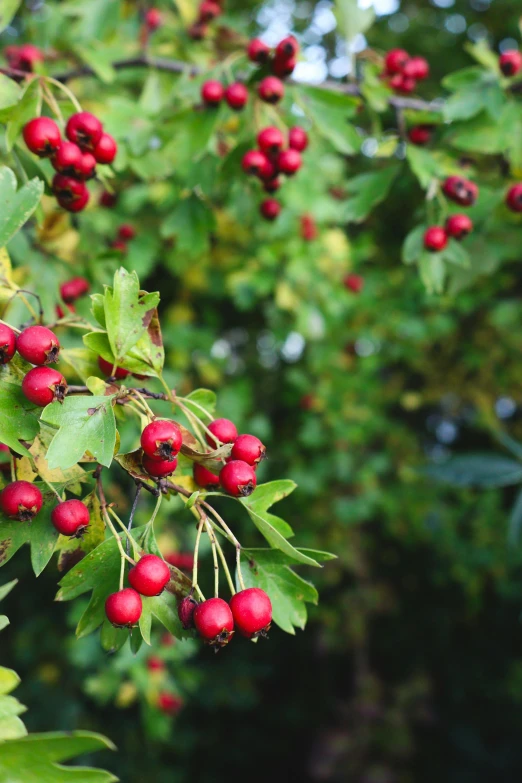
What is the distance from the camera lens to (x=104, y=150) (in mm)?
1202

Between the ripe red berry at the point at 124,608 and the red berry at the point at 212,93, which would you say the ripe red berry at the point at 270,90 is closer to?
the red berry at the point at 212,93

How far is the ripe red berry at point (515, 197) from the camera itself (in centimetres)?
155

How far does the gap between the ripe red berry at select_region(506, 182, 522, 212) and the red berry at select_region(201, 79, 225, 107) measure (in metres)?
0.71

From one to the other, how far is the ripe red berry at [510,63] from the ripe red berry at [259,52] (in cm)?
55

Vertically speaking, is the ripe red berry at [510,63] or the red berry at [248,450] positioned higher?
the ripe red berry at [510,63]

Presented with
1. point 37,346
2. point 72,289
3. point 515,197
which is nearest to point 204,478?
point 37,346

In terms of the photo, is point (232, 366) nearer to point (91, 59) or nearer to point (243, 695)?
point (91, 59)

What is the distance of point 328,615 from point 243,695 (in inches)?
31.2

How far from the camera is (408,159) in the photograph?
1493mm

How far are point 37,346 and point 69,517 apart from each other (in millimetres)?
216

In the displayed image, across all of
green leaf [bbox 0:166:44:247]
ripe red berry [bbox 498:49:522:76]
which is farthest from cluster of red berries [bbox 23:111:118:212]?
ripe red berry [bbox 498:49:522:76]

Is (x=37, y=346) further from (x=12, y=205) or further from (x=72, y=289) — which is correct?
(x=72, y=289)

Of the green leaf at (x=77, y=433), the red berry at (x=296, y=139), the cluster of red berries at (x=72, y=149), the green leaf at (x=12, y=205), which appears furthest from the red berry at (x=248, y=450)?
the red berry at (x=296, y=139)

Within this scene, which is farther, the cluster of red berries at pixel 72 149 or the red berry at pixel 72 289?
the red berry at pixel 72 289
